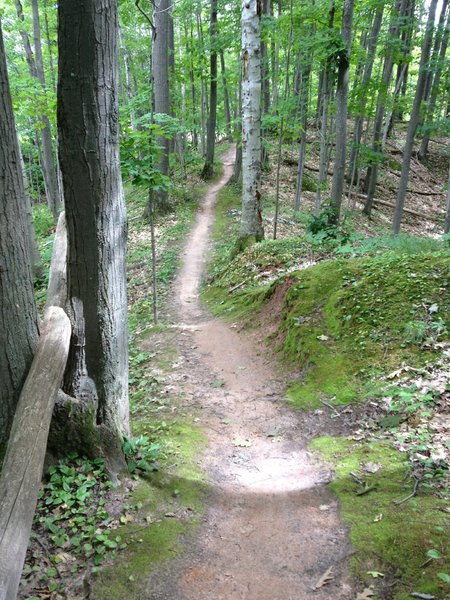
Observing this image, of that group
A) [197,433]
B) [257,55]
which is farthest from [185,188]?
[197,433]

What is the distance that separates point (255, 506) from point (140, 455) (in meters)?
1.17

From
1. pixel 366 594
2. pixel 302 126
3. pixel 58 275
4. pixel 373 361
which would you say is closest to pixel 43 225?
pixel 302 126

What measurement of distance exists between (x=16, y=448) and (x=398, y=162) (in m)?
30.8

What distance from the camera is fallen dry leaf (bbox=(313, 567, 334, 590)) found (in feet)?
9.36

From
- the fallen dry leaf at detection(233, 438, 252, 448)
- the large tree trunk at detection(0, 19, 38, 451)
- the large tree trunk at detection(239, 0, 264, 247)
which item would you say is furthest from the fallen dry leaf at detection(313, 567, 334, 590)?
the large tree trunk at detection(239, 0, 264, 247)

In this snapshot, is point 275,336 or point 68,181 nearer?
point 68,181

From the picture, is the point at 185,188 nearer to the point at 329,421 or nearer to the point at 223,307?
the point at 223,307

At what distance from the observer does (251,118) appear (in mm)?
10742

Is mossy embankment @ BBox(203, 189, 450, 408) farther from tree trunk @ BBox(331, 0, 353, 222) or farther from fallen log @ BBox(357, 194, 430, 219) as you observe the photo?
fallen log @ BBox(357, 194, 430, 219)

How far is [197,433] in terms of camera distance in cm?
507

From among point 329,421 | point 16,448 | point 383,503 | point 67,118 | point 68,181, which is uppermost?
point 67,118

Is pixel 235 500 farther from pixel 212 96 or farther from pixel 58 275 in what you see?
pixel 212 96

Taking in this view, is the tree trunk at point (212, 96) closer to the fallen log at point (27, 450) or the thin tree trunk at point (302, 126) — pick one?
the thin tree trunk at point (302, 126)

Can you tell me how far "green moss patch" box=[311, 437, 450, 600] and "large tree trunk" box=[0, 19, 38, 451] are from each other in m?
2.68
